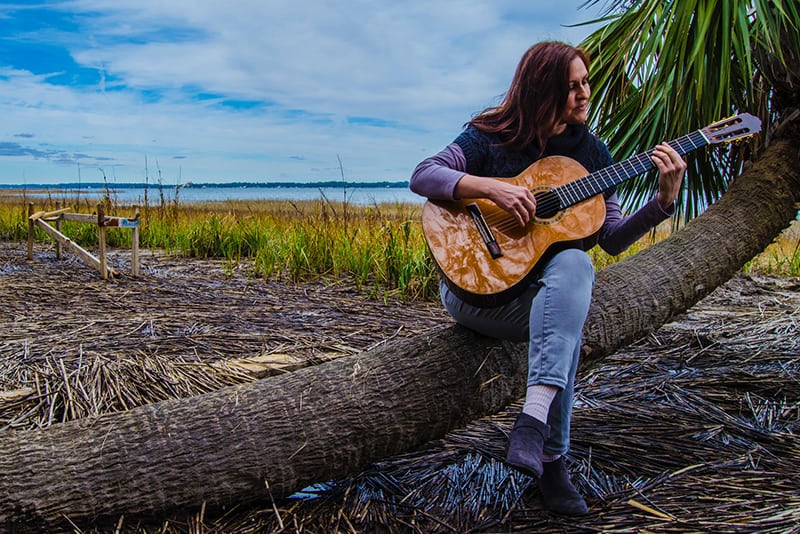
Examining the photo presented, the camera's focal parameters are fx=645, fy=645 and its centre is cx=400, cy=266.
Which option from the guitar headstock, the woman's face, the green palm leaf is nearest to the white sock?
the woman's face

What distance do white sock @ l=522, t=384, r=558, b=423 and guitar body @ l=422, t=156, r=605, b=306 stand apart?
0.32m

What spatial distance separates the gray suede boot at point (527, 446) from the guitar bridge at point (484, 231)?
1.77 feet

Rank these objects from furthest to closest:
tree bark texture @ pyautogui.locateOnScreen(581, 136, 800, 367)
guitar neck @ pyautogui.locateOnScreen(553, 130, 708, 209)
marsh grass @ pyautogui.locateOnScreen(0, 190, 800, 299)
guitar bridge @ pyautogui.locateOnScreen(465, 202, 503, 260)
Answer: marsh grass @ pyautogui.locateOnScreen(0, 190, 800, 299)
tree bark texture @ pyautogui.locateOnScreen(581, 136, 800, 367)
guitar neck @ pyautogui.locateOnScreen(553, 130, 708, 209)
guitar bridge @ pyautogui.locateOnScreen(465, 202, 503, 260)

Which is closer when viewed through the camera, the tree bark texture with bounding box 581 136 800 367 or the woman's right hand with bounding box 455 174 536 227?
the woman's right hand with bounding box 455 174 536 227

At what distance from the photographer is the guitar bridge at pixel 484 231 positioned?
2105 millimetres

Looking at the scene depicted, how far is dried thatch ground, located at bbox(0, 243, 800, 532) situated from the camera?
203 cm

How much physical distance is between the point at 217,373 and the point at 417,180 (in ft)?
4.55

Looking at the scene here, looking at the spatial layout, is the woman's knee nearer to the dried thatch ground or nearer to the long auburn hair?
the long auburn hair

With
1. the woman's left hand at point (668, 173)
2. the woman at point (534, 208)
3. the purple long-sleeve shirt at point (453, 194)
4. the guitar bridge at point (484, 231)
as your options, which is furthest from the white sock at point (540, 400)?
the woman's left hand at point (668, 173)

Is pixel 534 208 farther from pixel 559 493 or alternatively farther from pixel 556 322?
pixel 559 493

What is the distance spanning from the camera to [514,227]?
2168 mm

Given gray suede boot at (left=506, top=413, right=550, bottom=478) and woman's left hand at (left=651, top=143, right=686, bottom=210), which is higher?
woman's left hand at (left=651, top=143, right=686, bottom=210)

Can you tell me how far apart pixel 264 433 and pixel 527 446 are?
86 cm

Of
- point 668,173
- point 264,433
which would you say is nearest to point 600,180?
point 668,173
